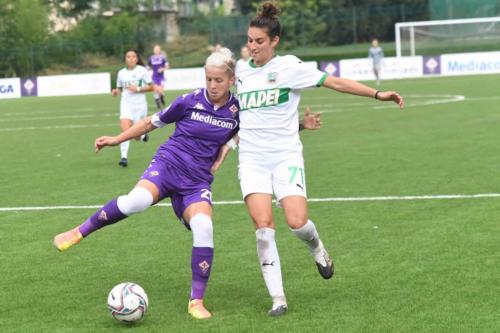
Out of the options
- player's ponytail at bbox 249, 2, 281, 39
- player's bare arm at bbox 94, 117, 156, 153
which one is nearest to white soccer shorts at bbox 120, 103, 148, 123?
player's bare arm at bbox 94, 117, 156, 153

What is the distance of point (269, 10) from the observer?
6770 mm

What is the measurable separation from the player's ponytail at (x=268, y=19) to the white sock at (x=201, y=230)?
1.44 m

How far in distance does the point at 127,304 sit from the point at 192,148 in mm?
1394

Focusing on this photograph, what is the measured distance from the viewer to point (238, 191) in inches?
503

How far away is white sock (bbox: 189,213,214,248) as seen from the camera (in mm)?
6660

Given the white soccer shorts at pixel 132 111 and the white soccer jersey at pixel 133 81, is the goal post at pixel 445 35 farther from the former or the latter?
the white soccer shorts at pixel 132 111

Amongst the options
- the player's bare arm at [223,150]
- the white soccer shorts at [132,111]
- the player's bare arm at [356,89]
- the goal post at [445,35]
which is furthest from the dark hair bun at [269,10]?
the goal post at [445,35]

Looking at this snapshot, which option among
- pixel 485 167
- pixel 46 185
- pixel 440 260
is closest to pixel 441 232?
pixel 440 260

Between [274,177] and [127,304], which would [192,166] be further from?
[127,304]

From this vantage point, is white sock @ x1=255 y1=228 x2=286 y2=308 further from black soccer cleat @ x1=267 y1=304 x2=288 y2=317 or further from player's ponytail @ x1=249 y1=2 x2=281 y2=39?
player's ponytail @ x1=249 y1=2 x2=281 y2=39

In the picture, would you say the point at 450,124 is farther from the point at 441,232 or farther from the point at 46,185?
the point at 441,232

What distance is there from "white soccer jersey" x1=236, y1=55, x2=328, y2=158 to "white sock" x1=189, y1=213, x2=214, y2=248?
0.62m

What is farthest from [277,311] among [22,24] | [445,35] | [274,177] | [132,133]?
[22,24]

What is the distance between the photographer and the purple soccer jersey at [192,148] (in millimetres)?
6961
